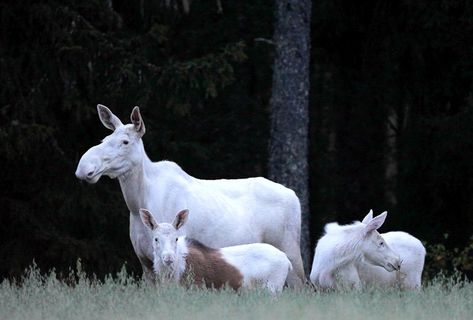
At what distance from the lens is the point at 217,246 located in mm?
14078

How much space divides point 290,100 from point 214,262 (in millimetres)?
7805

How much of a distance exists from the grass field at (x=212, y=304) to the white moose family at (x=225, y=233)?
908mm

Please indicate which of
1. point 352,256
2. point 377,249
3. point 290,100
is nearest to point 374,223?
point 377,249

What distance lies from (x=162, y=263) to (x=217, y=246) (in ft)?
5.99

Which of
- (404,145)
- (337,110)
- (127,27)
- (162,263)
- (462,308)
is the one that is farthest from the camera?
(337,110)

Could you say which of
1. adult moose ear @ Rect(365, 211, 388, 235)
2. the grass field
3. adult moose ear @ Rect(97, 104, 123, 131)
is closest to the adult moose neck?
adult moose ear @ Rect(97, 104, 123, 131)

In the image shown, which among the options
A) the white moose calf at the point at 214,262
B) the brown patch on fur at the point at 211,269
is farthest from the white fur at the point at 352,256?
the brown patch on fur at the point at 211,269

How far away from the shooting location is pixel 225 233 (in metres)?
14.1

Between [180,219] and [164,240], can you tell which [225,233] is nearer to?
[180,219]

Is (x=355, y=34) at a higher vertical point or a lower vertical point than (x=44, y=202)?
higher

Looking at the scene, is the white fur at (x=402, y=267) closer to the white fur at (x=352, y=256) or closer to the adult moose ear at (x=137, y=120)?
the white fur at (x=352, y=256)

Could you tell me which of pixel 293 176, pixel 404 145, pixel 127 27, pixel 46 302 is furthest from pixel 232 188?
pixel 404 145

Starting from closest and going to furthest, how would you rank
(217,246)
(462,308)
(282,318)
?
(282,318) < (462,308) < (217,246)

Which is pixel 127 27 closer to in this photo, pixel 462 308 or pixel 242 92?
pixel 242 92
